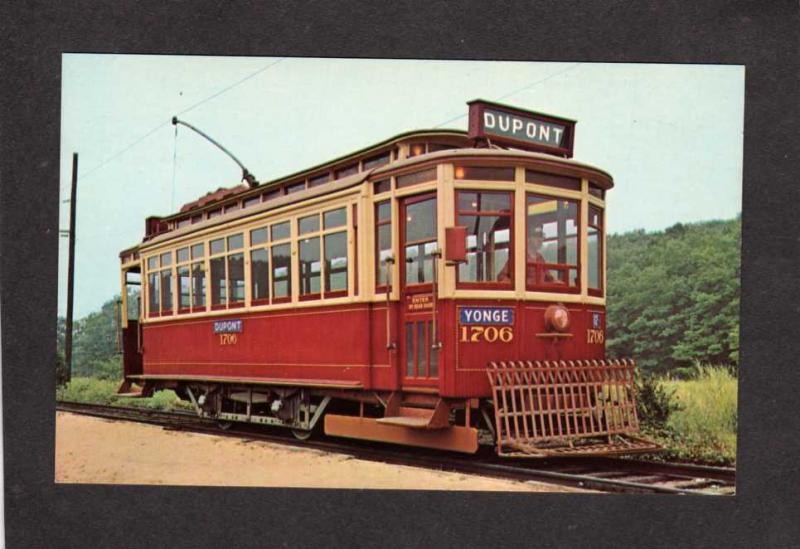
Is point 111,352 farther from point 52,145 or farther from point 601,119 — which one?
point 601,119

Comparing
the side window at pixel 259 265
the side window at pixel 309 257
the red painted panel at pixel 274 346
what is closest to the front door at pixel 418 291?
the red painted panel at pixel 274 346

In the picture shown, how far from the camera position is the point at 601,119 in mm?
7594

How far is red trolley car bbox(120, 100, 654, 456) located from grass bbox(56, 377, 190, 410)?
1572mm

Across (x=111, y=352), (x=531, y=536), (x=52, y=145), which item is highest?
(x=52, y=145)

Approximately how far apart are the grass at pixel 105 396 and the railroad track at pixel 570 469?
0.15 metres

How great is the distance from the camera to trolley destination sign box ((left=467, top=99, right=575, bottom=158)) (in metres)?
7.79

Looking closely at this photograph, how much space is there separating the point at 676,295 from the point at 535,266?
4.38 feet

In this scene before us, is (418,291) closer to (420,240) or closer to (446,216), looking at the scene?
(420,240)

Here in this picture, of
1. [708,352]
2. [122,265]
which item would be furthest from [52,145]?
[708,352]

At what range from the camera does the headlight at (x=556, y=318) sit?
8.07 meters

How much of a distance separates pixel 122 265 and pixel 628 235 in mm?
5831

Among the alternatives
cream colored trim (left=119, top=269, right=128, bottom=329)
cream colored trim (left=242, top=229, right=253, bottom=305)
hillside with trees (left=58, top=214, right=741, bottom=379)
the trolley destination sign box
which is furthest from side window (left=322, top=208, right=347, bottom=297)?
cream colored trim (left=119, top=269, right=128, bottom=329)

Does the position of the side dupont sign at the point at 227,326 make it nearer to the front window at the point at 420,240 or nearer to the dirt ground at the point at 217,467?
the dirt ground at the point at 217,467

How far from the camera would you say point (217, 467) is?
8070 mm
